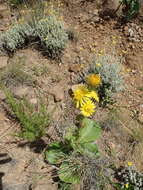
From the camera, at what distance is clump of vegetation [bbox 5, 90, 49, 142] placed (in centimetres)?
313

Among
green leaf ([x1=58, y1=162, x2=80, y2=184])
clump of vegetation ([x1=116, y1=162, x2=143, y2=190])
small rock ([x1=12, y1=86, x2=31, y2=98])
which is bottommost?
clump of vegetation ([x1=116, y1=162, x2=143, y2=190])

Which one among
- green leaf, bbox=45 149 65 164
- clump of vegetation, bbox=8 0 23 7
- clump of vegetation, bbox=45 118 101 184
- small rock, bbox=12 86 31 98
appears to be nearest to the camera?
clump of vegetation, bbox=45 118 101 184

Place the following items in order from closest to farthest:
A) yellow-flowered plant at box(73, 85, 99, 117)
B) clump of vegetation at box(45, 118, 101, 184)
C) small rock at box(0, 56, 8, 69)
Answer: yellow-flowered plant at box(73, 85, 99, 117)
clump of vegetation at box(45, 118, 101, 184)
small rock at box(0, 56, 8, 69)

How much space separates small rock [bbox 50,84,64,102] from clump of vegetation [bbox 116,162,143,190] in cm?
110

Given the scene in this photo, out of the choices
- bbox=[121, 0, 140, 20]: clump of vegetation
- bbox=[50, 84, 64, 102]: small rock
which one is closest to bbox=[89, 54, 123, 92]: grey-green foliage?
bbox=[50, 84, 64, 102]: small rock

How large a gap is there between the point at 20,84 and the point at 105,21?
5.70ft

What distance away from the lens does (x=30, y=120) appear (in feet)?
10.6

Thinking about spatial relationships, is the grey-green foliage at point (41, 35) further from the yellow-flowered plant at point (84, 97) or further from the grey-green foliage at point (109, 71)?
the yellow-flowered plant at point (84, 97)

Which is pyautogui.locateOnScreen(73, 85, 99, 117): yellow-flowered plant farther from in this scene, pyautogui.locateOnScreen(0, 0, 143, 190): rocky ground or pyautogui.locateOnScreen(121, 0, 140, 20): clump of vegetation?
pyautogui.locateOnScreen(121, 0, 140, 20): clump of vegetation

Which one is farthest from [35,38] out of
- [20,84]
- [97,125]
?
[97,125]

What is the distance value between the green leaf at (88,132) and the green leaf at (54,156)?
0.74ft

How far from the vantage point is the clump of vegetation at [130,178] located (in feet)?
9.82

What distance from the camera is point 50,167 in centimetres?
310

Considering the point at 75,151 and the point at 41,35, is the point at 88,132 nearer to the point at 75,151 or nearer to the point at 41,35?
the point at 75,151
